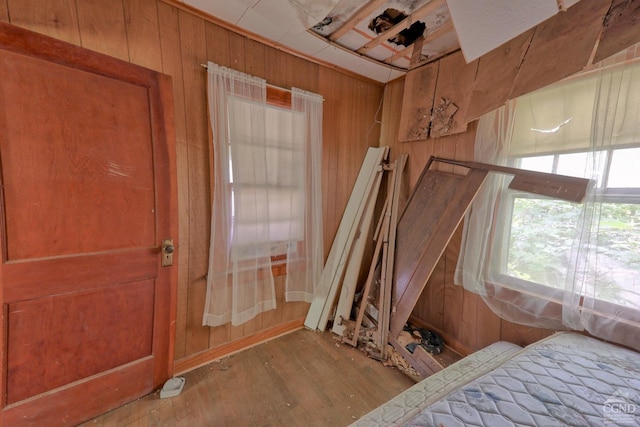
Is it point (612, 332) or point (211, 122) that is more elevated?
point (211, 122)

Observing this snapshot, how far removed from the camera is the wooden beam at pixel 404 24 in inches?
56.9

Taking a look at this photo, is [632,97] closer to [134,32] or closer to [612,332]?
[612,332]

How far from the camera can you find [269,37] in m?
1.79

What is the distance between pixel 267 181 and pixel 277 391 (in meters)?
1.47

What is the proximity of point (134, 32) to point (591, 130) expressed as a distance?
2.63 m

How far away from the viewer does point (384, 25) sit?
5.48ft

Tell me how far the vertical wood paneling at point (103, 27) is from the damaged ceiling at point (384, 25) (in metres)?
0.40

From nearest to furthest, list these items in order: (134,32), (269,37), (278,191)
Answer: (134,32) → (269,37) → (278,191)

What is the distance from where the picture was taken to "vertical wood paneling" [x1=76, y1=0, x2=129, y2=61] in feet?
4.14

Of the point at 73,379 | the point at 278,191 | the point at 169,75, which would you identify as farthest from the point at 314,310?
the point at 169,75

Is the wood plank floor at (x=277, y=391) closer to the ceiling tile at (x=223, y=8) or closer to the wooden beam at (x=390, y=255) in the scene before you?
the wooden beam at (x=390, y=255)

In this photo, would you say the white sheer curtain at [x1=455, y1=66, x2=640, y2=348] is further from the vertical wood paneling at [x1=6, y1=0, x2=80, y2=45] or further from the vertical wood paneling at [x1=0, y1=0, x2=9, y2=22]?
the vertical wood paneling at [x1=0, y1=0, x2=9, y2=22]

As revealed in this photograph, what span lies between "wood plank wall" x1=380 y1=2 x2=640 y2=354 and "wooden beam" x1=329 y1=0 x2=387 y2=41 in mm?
824

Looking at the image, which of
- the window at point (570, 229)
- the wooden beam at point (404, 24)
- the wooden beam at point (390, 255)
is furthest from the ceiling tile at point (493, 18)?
the wooden beam at point (390, 255)
